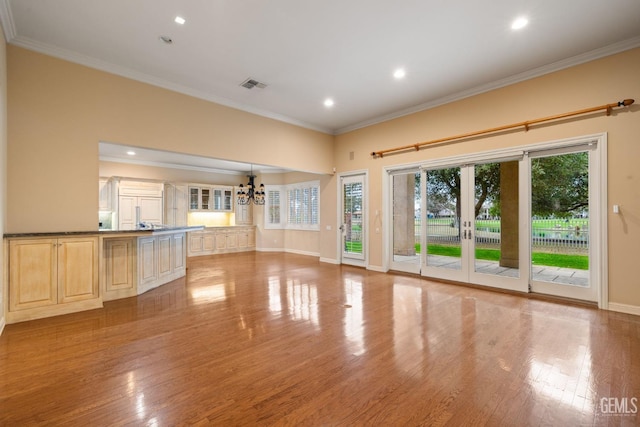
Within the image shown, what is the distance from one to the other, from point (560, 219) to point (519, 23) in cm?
291

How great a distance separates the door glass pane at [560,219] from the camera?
14.3 feet

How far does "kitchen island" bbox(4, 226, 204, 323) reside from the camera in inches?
141

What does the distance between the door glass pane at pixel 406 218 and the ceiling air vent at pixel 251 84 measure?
137 inches

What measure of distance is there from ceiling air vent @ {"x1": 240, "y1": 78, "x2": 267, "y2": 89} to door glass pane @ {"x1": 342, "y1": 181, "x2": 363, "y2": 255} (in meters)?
3.37

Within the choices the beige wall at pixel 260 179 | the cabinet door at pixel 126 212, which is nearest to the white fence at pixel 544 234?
the beige wall at pixel 260 179

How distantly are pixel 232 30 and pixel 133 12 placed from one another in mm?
1069

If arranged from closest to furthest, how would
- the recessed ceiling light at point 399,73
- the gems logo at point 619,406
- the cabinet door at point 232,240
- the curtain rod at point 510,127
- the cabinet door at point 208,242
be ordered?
1. the gems logo at point 619,406
2. the curtain rod at point 510,127
3. the recessed ceiling light at point 399,73
4. the cabinet door at point 208,242
5. the cabinet door at point 232,240

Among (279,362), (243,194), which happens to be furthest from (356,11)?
(243,194)

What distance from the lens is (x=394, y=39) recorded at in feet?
12.5

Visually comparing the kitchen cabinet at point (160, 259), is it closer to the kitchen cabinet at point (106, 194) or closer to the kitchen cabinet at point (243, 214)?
the kitchen cabinet at point (106, 194)

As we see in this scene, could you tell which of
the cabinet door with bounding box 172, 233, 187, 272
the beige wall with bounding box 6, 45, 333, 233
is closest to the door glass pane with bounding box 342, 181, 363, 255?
the beige wall with bounding box 6, 45, 333, 233

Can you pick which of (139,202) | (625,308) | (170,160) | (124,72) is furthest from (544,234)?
(139,202)

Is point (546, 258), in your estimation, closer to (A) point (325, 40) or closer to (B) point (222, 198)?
(A) point (325, 40)

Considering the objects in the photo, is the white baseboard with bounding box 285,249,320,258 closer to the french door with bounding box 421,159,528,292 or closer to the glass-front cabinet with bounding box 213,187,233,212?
the glass-front cabinet with bounding box 213,187,233,212
